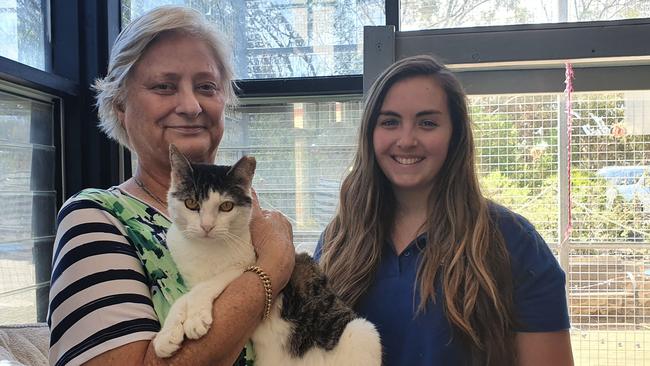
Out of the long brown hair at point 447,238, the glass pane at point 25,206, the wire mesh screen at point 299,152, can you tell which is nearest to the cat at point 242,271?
the long brown hair at point 447,238

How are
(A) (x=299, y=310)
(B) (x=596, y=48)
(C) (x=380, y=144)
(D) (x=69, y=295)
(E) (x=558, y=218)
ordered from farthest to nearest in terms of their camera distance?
(E) (x=558, y=218), (B) (x=596, y=48), (C) (x=380, y=144), (A) (x=299, y=310), (D) (x=69, y=295)

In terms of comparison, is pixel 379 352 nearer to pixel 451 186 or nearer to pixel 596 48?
pixel 451 186

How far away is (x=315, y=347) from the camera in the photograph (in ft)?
3.76

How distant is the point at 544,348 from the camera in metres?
1.29

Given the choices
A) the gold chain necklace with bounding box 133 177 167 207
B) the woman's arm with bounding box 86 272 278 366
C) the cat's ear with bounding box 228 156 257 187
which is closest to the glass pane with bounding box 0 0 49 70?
the gold chain necklace with bounding box 133 177 167 207

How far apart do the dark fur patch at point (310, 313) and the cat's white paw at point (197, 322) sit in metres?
0.24

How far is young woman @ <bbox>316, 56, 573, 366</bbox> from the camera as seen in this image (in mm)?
1289

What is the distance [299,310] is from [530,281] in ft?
2.05

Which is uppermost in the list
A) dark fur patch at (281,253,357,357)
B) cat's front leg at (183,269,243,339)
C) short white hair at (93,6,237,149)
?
short white hair at (93,6,237,149)

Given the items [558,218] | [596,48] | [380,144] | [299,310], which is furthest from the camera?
[558,218]

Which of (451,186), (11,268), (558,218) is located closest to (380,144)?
(451,186)

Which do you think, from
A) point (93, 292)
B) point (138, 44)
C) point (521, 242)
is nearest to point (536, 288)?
point (521, 242)

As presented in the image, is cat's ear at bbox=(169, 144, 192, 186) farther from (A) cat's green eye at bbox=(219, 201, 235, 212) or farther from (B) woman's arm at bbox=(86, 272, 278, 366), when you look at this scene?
(B) woman's arm at bbox=(86, 272, 278, 366)

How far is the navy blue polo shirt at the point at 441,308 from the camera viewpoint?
4.21 ft
